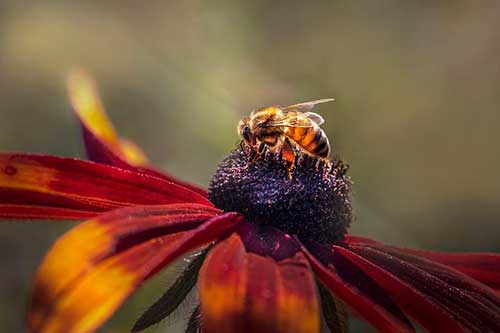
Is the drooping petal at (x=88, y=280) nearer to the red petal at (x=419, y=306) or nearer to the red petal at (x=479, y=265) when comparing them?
the red petal at (x=419, y=306)

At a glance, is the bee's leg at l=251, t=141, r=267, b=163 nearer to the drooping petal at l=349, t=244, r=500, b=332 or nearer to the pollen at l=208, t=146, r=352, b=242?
the pollen at l=208, t=146, r=352, b=242

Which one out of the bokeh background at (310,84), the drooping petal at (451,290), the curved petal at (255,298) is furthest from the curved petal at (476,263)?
the bokeh background at (310,84)

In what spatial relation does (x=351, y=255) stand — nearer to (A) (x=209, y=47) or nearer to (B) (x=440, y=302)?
(B) (x=440, y=302)

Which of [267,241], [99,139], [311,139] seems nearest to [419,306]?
[267,241]

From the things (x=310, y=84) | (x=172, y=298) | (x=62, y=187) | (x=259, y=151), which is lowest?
(x=172, y=298)

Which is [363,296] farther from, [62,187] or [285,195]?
[62,187]

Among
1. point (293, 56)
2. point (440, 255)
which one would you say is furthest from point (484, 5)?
point (440, 255)
